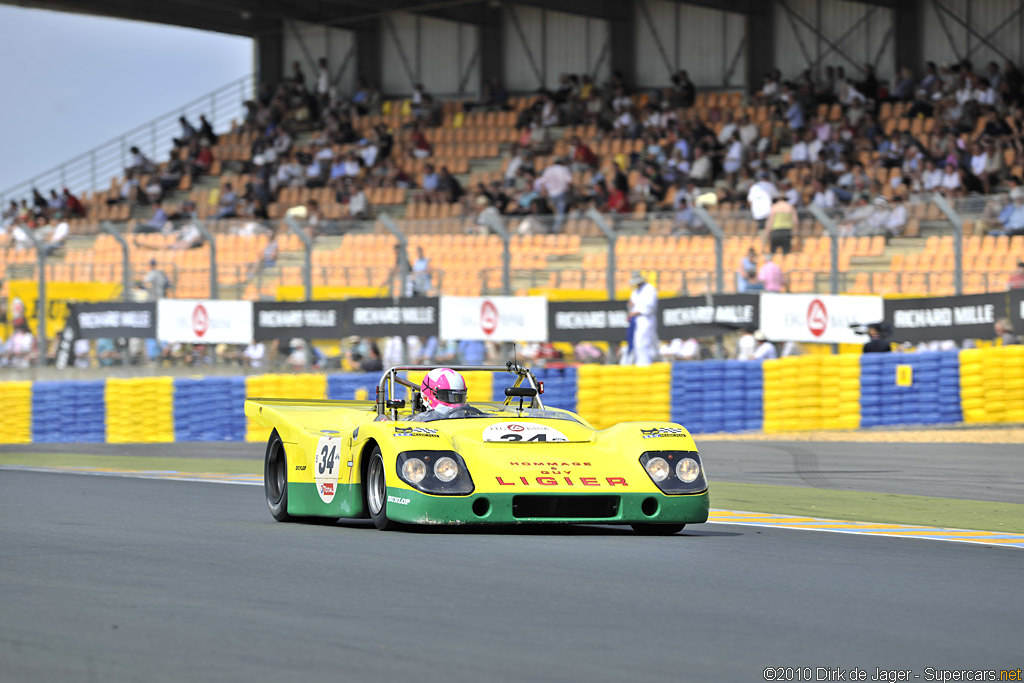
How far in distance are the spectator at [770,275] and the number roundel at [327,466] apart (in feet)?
34.3

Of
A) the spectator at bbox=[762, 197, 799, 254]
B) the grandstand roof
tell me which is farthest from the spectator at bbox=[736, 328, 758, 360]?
the grandstand roof

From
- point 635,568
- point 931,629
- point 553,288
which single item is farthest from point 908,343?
point 931,629

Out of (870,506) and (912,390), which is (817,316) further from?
(870,506)

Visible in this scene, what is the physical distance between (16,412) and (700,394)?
914 cm

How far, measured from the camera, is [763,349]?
712 inches

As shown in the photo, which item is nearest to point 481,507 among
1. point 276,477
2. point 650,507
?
point 650,507

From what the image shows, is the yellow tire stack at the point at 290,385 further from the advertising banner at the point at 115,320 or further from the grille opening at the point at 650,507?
the grille opening at the point at 650,507

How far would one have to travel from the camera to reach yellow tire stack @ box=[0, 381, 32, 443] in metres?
20.9

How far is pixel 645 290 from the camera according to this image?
61.2 ft

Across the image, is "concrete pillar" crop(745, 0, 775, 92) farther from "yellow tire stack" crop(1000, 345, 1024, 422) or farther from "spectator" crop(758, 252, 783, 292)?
"yellow tire stack" crop(1000, 345, 1024, 422)

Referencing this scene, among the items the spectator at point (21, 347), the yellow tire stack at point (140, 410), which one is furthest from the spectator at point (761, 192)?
the spectator at point (21, 347)

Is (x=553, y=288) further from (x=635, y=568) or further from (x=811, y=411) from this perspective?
(x=635, y=568)

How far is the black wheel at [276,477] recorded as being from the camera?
9.60m

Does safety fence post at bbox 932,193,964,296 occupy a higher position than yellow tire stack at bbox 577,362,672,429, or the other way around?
safety fence post at bbox 932,193,964,296
